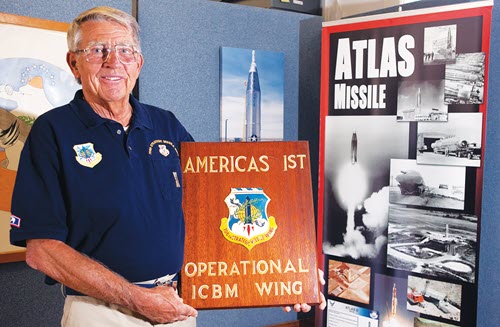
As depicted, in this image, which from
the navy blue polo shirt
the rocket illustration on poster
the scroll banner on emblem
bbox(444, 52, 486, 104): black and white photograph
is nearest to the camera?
the navy blue polo shirt

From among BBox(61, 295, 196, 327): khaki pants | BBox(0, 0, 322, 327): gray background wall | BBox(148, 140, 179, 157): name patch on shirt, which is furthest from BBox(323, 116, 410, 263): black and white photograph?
BBox(61, 295, 196, 327): khaki pants

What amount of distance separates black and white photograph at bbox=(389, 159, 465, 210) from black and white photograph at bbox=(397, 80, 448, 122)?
210 millimetres

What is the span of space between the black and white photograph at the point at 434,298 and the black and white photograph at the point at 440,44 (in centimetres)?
98

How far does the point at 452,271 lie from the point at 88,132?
1.70 meters

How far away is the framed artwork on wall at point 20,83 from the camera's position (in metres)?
2.08

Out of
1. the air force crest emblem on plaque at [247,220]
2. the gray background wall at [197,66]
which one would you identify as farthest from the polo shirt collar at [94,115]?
the gray background wall at [197,66]

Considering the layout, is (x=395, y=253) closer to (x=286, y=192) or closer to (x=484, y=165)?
(x=484, y=165)

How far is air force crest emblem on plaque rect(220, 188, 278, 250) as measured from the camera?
1520 millimetres

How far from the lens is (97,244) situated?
132 cm

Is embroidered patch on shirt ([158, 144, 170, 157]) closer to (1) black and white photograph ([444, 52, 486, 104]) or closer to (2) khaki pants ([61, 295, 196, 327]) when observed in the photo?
(2) khaki pants ([61, 295, 196, 327])

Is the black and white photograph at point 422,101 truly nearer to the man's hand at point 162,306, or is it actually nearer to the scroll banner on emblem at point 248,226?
the scroll banner on emblem at point 248,226

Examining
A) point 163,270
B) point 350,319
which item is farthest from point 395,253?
point 163,270

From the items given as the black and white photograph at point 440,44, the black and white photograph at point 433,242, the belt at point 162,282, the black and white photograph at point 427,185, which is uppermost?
the black and white photograph at point 440,44

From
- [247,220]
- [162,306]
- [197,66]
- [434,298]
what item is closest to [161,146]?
[247,220]
